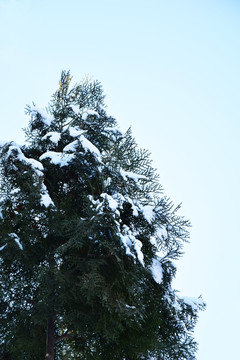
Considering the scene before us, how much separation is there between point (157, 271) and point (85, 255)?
1.66 m

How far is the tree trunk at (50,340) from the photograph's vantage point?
7502mm

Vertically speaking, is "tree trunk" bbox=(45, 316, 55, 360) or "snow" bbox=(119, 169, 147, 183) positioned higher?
"snow" bbox=(119, 169, 147, 183)

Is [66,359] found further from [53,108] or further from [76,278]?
[53,108]

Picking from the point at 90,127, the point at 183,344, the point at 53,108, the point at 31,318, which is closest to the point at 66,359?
the point at 31,318

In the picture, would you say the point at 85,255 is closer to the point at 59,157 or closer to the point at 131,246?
the point at 131,246

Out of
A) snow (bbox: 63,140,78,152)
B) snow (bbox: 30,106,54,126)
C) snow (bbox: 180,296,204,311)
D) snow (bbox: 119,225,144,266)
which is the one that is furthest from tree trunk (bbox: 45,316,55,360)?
snow (bbox: 30,106,54,126)

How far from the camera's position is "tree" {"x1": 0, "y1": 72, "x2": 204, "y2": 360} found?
6777 millimetres

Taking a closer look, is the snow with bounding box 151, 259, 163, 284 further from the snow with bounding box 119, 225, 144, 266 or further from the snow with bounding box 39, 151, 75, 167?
the snow with bounding box 39, 151, 75, 167

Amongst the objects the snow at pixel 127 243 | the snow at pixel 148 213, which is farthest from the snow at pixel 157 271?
the snow at pixel 127 243

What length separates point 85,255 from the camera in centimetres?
759

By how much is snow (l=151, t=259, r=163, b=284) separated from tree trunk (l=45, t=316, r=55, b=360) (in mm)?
2528

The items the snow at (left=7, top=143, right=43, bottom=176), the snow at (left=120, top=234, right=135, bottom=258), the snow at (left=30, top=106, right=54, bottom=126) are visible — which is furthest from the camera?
the snow at (left=30, top=106, right=54, bottom=126)

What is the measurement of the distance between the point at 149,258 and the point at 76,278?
2.06 metres

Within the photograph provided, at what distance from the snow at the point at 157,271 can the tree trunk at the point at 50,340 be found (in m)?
2.53
